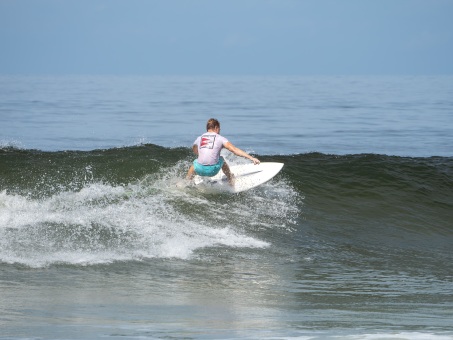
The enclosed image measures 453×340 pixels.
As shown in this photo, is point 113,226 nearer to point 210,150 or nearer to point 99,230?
point 99,230

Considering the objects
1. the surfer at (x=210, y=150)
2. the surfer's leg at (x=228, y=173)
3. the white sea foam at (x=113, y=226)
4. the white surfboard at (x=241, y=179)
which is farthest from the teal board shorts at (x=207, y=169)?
the white surfboard at (x=241, y=179)

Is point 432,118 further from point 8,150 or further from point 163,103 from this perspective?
point 8,150

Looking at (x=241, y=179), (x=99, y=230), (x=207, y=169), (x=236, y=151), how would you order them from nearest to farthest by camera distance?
1. (x=99, y=230)
2. (x=236, y=151)
3. (x=207, y=169)
4. (x=241, y=179)

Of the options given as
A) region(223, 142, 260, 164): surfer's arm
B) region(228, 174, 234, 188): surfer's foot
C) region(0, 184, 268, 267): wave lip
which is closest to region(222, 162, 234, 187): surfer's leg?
region(228, 174, 234, 188): surfer's foot

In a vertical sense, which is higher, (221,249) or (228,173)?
(228,173)

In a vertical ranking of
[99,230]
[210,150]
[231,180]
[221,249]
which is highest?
[210,150]

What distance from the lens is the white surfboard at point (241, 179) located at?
1336cm

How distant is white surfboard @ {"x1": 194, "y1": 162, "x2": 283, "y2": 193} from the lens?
13.4m

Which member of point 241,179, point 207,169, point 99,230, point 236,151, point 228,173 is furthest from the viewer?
point 241,179

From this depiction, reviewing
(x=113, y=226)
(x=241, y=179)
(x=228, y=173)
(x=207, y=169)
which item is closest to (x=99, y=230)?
(x=113, y=226)

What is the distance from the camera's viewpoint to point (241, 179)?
1347cm

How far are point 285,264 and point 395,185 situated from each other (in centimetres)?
631

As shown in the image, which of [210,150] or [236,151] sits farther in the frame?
[210,150]

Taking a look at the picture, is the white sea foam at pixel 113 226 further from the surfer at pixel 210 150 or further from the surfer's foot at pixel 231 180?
the surfer at pixel 210 150
